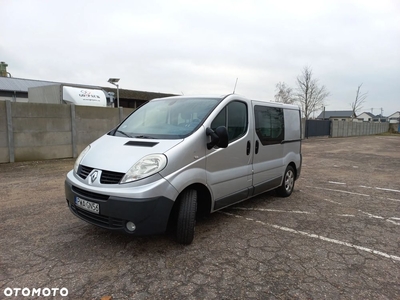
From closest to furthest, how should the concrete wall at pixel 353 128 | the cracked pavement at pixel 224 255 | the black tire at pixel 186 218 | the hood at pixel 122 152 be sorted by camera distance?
the cracked pavement at pixel 224 255 → the hood at pixel 122 152 → the black tire at pixel 186 218 → the concrete wall at pixel 353 128

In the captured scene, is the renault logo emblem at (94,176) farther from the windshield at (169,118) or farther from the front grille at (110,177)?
the windshield at (169,118)

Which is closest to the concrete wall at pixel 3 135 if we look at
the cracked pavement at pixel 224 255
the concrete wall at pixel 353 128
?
the cracked pavement at pixel 224 255

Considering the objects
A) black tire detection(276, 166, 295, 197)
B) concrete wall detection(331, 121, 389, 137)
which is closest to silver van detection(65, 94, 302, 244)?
black tire detection(276, 166, 295, 197)

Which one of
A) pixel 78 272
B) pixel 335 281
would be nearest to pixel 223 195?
pixel 335 281

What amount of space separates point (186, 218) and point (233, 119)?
1621mm

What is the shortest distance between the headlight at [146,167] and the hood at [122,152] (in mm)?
56

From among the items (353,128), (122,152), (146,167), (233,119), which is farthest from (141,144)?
(353,128)

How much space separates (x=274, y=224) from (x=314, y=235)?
58 centimetres

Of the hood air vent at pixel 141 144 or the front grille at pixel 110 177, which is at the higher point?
the hood air vent at pixel 141 144

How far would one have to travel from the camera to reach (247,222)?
4.16 metres

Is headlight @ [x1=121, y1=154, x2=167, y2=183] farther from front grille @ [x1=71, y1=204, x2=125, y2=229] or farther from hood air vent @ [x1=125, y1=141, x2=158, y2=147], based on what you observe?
front grille @ [x1=71, y1=204, x2=125, y2=229]

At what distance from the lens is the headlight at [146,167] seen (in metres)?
2.93

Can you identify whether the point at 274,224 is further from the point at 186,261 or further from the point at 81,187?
the point at 81,187

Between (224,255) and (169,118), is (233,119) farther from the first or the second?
(224,255)
